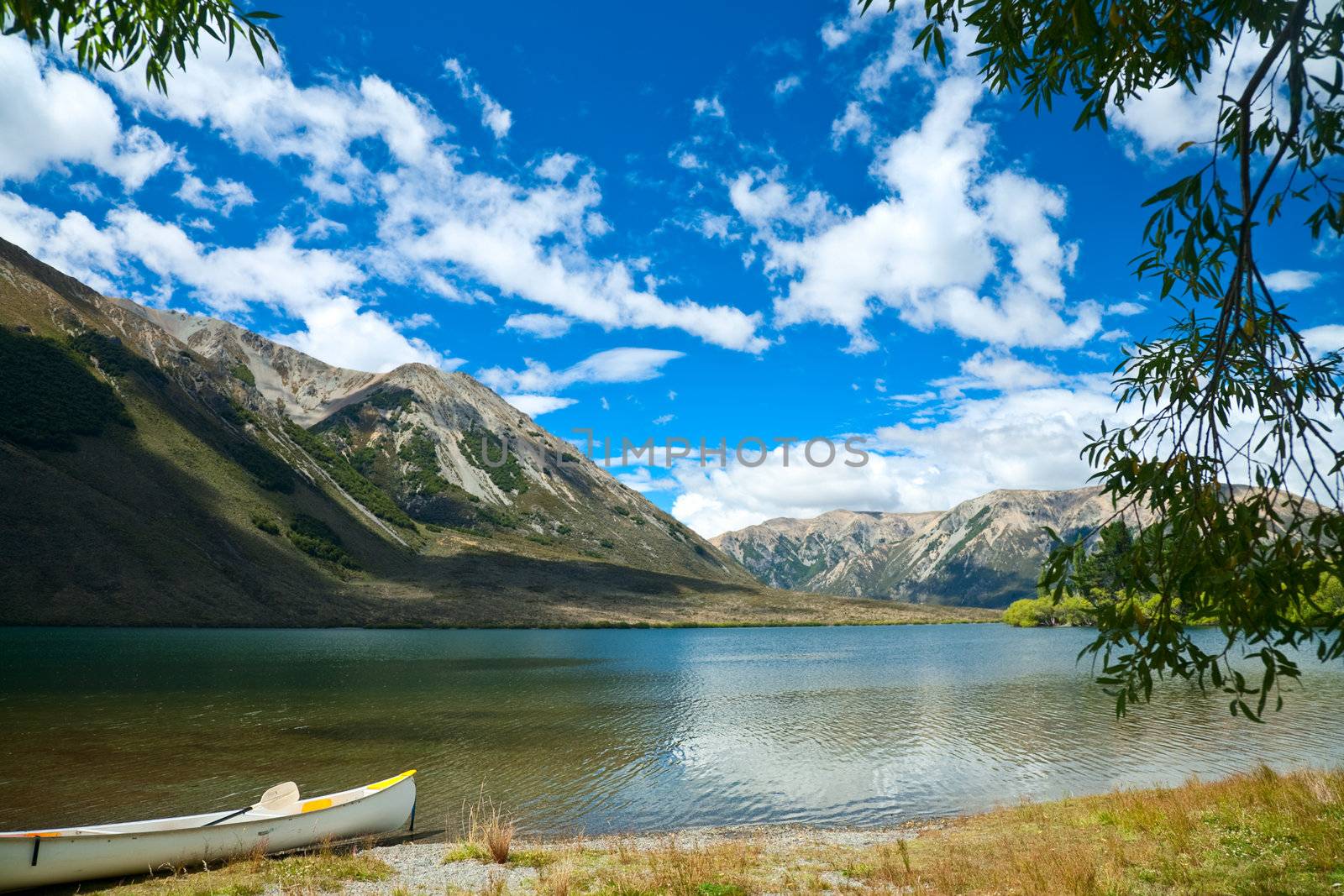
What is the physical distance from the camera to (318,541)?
538 ft

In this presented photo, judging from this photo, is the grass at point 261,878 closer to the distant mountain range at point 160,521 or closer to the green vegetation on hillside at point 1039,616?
the distant mountain range at point 160,521

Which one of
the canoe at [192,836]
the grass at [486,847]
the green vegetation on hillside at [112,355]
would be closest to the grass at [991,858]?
the grass at [486,847]

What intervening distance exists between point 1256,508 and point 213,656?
82493mm

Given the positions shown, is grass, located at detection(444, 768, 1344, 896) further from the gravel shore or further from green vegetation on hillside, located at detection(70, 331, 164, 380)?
green vegetation on hillside, located at detection(70, 331, 164, 380)

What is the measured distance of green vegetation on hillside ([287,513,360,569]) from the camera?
158250 millimetres

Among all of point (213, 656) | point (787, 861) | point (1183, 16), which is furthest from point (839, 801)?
point (213, 656)

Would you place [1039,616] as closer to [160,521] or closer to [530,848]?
[530,848]

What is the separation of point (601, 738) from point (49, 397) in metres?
157

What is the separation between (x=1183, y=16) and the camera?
712 centimetres

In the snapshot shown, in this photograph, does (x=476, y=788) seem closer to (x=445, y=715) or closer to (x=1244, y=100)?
(x=445, y=715)

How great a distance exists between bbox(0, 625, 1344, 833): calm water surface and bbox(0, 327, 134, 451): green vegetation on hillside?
85.8m

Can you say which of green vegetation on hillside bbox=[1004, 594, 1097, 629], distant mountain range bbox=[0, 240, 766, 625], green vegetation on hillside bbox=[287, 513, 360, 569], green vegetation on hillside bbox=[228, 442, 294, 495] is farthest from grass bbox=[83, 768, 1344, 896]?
green vegetation on hillside bbox=[228, 442, 294, 495]

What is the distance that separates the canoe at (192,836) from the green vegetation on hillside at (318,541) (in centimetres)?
15462

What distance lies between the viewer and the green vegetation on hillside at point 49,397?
419ft
